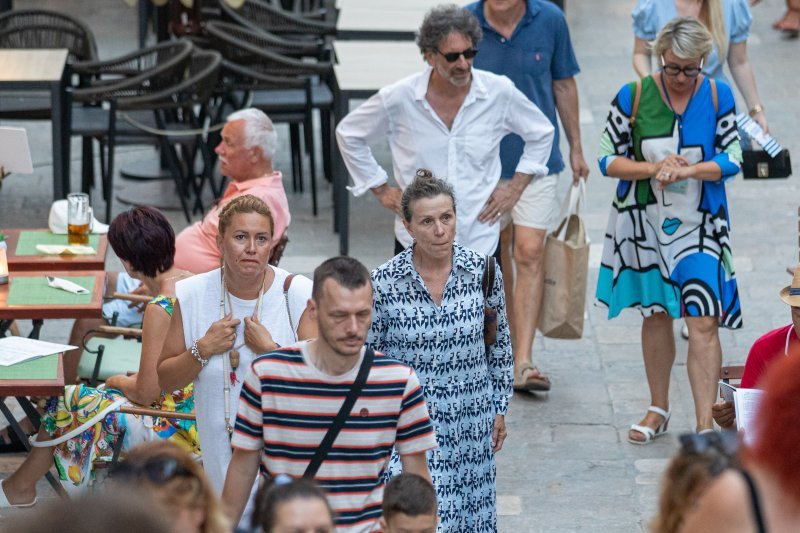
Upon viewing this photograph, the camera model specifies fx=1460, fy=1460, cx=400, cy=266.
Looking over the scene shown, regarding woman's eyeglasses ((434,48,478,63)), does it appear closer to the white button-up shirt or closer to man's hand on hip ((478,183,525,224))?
the white button-up shirt

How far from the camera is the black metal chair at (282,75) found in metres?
9.95

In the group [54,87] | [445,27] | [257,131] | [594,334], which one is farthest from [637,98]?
[54,87]

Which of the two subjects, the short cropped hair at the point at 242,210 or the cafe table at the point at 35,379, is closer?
the short cropped hair at the point at 242,210

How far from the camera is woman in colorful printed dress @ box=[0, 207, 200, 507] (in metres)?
5.48

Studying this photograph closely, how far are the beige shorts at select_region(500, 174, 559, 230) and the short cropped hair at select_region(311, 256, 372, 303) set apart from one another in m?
3.06

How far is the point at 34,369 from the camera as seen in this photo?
5.55 m

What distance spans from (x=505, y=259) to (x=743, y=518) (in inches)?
190

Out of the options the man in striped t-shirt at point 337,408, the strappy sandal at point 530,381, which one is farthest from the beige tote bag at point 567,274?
the man in striped t-shirt at point 337,408

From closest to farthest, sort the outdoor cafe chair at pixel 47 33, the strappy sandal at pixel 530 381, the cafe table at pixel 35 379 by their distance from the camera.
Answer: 1. the cafe table at pixel 35 379
2. the strappy sandal at pixel 530 381
3. the outdoor cafe chair at pixel 47 33

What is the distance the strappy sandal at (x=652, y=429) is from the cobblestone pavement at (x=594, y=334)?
44mm

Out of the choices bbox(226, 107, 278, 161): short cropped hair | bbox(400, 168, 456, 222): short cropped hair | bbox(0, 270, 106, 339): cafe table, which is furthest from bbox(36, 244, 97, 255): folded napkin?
bbox(400, 168, 456, 222): short cropped hair

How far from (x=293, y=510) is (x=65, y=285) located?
3307 mm

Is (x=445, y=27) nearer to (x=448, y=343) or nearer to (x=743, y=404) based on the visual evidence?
(x=448, y=343)

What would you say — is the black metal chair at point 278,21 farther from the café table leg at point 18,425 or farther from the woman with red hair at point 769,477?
the woman with red hair at point 769,477
